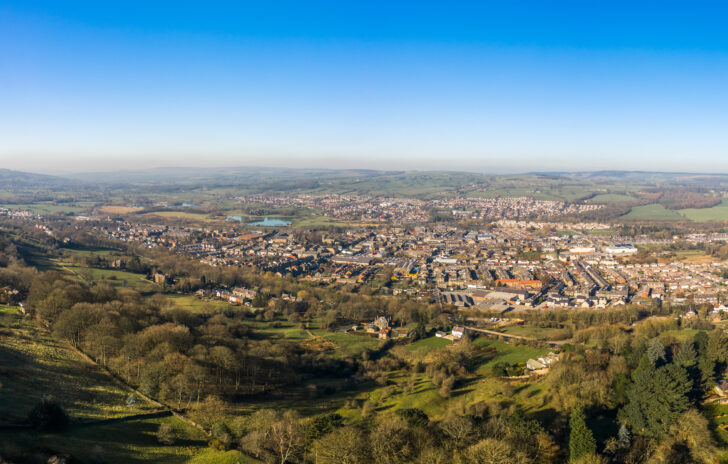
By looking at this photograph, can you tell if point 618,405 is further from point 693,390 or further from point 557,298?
point 557,298

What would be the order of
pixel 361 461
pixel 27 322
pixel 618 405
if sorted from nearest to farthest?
pixel 361 461, pixel 618 405, pixel 27 322

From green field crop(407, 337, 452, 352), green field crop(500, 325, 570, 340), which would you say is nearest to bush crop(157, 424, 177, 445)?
green field crop(407, 337, 452, 352)

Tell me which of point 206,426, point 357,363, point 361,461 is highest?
point 361,461

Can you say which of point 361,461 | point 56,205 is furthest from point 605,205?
point 56,205

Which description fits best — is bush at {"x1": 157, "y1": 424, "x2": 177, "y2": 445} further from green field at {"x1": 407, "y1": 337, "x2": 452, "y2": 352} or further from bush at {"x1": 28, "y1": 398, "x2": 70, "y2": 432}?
green field at {"x1": 407, "y1": 337, "x2": 452, "y2": 352}

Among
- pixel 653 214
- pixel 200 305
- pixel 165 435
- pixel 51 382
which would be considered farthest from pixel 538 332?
pixel 653 214

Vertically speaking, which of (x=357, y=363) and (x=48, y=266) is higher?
(x=48, y=266)

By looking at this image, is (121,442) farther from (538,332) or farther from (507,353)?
(538,332)

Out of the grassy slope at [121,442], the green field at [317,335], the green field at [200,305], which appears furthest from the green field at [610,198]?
the grassy slope at [121,442]
